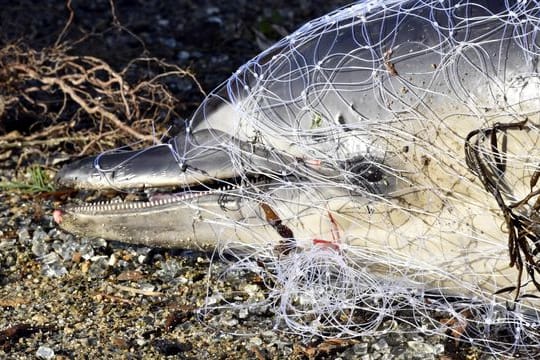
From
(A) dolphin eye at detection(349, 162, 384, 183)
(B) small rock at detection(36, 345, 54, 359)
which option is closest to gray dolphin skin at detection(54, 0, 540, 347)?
(A) dolphin eye at detection(349, 162, 384, 183)

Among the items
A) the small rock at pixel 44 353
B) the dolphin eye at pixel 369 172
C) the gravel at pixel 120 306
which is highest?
the dolphin eye at pixel 369 172

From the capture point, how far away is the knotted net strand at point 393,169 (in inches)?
164

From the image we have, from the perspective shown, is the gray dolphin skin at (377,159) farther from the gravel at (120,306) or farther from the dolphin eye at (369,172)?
the gravel at (120,306)

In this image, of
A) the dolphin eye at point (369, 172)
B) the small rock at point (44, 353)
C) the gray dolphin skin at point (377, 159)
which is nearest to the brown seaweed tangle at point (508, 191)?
the gray dolphin skin at point (377, 159)

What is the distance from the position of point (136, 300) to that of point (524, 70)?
6.04 feet

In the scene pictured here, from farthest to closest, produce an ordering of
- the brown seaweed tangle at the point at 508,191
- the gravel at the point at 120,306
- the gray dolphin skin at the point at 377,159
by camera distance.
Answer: the gravel at the point at 120,306 → the gray dolphin skin at the point at 377,159 → the brown seaweed tangle at the point at 508,191

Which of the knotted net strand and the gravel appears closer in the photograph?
the knotted net strand

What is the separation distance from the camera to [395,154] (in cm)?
436

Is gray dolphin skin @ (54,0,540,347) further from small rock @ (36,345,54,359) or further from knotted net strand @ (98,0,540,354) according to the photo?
small rock @ (36,345,54,359)

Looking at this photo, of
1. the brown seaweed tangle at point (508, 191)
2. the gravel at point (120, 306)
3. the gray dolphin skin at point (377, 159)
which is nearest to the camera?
the brown seaweed tangle at point (508, 191)

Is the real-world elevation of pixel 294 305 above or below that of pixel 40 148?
below

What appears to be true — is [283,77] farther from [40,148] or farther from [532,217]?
[40,148]

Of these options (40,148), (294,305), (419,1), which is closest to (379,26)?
(419,1)

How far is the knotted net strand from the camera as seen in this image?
4.16 m
